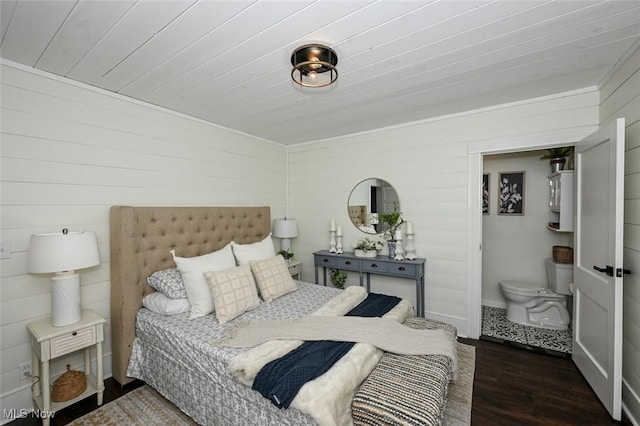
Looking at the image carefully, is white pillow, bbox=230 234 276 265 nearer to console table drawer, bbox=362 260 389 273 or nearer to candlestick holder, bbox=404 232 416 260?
console table drawer, bbox=362 260 389 273

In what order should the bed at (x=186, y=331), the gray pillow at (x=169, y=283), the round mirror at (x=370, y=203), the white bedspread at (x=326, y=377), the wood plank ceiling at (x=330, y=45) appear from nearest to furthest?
the white bedspread at (x=326, y=377) → the wood plank ceiling at (x=330, y=45) → the bed at (x=186, y=331) → the gray pillow at (x=169, y=283) → the round mirror at (x=370, y=203)

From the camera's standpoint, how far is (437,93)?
246 cm

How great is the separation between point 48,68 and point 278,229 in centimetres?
263

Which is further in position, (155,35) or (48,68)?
(48,68)

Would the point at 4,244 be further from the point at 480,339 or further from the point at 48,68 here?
the point at 480,339

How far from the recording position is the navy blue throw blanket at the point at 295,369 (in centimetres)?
135

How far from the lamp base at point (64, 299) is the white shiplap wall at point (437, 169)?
272 centimetres

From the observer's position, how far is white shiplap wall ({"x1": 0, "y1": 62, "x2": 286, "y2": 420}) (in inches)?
76.0

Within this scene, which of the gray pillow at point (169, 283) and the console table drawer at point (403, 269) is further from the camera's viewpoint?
the console table drawer at point (403, 269)

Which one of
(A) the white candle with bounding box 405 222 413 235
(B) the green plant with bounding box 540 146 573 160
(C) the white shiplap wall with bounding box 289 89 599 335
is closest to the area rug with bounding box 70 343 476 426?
(C) the white shiplap wall with bounding box 289 89 599 335

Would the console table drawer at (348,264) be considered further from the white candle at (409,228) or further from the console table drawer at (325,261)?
the white candle at (409,228)

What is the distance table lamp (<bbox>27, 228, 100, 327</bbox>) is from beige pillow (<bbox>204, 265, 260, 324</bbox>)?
81cm

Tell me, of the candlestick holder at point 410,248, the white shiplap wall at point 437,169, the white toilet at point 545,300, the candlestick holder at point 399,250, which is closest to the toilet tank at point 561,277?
the white toilet at point 545,300

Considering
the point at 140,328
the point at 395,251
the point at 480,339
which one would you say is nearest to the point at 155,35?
the point at 140,328
